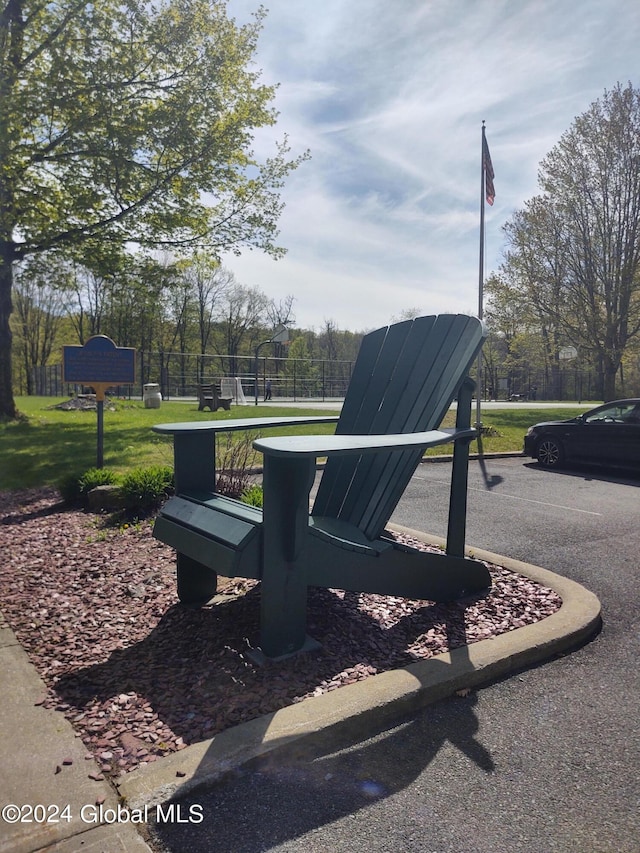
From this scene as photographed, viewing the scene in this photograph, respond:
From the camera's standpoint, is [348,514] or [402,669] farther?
[348,514]

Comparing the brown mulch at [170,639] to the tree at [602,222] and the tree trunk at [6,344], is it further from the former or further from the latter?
A: the tree at [602,222]

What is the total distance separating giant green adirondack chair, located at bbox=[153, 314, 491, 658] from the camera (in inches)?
95.6

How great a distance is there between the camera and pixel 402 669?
2539 millimetres

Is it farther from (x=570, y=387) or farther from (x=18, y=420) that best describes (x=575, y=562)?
(x=570, y=387)

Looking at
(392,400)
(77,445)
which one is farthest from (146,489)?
(77,445)

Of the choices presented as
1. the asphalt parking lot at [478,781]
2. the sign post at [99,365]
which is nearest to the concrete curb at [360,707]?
the asphalt parking lot at [478,781]

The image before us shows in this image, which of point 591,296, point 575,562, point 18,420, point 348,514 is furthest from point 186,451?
point 591,296

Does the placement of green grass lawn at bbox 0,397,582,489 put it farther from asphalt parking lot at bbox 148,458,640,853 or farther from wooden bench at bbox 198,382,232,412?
asphalt parking lot at bbox 148,458,640,853

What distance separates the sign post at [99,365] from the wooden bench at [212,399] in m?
11.1

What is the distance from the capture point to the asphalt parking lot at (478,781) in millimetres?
1665

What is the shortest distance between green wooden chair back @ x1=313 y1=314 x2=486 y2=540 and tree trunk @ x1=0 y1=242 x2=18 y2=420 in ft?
40.9

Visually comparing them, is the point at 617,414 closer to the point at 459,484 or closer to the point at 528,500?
the point at 528,500

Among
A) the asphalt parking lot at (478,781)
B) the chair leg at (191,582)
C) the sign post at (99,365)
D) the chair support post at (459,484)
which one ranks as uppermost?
the sign post at (99,365)

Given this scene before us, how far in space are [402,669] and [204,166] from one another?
13.6m
